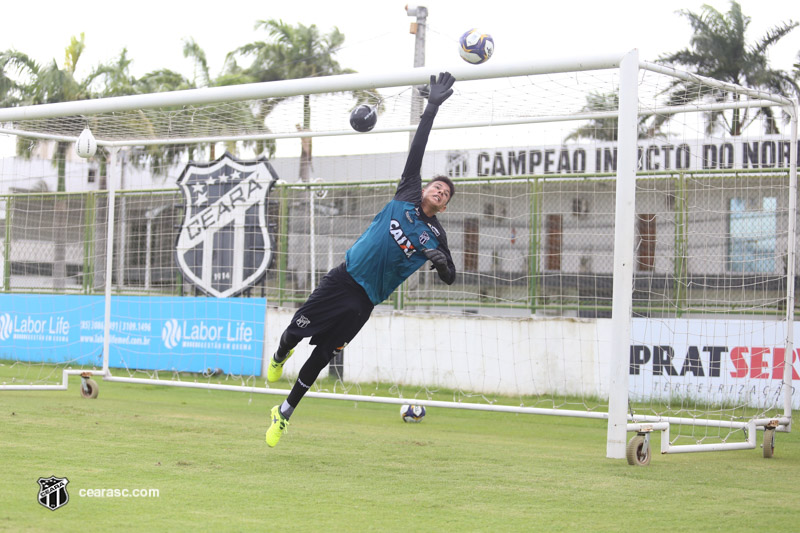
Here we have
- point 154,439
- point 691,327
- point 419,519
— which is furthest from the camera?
point 691,327

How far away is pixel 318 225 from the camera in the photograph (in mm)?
16031

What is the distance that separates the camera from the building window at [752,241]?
1270cm

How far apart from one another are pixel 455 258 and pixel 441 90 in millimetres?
8664

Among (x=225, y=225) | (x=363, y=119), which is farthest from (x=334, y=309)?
(x=225, y=225)

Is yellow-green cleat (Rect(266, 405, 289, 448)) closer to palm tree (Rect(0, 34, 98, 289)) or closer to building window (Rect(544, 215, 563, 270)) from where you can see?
building window (Rect(544, 215, 563, 270))

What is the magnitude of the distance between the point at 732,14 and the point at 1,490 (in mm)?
33567

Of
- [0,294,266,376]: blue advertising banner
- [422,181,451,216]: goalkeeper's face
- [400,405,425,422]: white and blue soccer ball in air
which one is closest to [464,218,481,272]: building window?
[0,294,266,376]: blue advertising banner

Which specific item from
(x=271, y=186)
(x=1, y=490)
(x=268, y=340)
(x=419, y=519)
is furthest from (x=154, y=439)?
(x=271, y=186)

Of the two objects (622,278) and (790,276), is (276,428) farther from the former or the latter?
(790,276)

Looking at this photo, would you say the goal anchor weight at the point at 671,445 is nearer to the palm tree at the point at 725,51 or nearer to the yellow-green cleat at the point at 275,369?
the yellow-green cleat at the point at 275,369

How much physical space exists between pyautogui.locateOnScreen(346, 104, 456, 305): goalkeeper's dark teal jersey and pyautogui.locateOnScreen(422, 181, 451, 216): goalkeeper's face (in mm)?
58

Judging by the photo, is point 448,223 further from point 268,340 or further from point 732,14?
point 732,14

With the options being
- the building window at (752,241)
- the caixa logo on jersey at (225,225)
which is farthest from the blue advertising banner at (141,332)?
the building window at (752,241)

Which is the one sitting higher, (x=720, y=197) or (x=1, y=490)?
(x=720, y=197)
